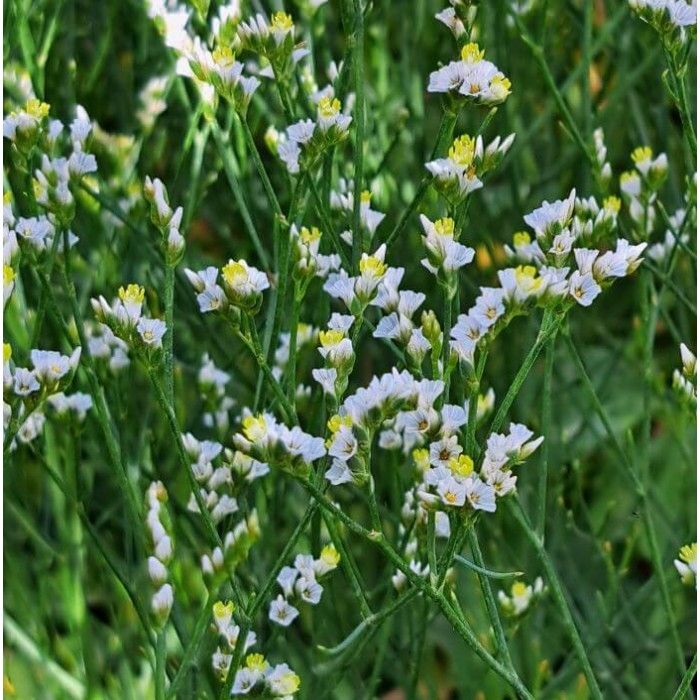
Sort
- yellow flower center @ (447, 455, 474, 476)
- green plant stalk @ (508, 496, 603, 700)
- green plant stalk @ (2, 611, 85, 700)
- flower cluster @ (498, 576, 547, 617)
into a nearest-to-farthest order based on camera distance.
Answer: yellow flower center @ (447, 455, 474, 476), green plant stalk @ (508, 496, 603, 700), flower cluster @ (498, 576, 547, 617), green plant stalk @ (2, 611, 85, 700)

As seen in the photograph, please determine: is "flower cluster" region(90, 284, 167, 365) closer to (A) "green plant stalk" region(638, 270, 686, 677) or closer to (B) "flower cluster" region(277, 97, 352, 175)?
(B) "flower cluster" region(277, 97, 352, 175)

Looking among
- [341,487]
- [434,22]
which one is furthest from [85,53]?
[341,487]

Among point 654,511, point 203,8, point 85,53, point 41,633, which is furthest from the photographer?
point 85,53

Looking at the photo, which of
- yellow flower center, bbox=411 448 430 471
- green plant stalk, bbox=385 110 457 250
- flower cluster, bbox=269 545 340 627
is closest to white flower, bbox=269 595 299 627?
flower cluster, bbox=269 545 340 627

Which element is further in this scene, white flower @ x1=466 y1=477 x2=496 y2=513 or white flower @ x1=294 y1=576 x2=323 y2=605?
white flower @ x1=294 y1=576 x2=323 y2=605

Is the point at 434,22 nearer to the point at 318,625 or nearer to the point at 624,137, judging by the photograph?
the point at 624,137

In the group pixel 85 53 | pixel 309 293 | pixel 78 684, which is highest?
pixel 85 53
